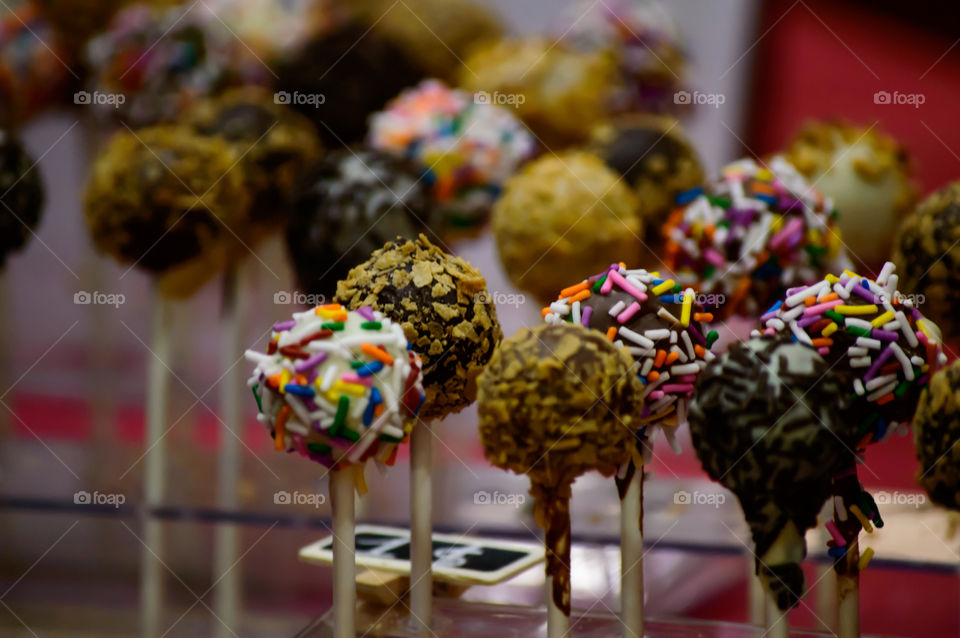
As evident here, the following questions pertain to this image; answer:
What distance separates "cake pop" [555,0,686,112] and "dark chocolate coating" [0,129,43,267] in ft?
3.96

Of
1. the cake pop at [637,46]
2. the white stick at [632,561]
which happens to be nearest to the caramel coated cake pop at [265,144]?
the cake pop at [637,46]

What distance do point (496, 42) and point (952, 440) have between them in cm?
176

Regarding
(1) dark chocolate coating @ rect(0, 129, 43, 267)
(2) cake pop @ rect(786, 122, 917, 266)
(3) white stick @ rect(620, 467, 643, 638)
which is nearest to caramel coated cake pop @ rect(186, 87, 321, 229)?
(1) dark chocolate coating @ rect(0, 129, 43, 267)

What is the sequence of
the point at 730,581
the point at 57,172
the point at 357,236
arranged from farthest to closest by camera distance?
the point at 57,172 < the point at 730,581 < the point at 357,236

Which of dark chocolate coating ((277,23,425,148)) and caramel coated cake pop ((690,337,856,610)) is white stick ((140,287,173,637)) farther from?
caramel coated cake pop ((690,337,856,610))

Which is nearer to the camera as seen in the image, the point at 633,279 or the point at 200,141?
the point at 633,279

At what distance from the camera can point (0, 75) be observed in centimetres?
265

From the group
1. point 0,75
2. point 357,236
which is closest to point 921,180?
point 357,236

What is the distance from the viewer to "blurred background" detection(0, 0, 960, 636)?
1.93 m

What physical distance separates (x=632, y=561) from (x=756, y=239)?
1.80 ft

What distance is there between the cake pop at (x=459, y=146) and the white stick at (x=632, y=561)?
0.91m

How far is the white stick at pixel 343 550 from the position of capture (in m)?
1.26

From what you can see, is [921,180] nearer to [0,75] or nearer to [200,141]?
[200,141]

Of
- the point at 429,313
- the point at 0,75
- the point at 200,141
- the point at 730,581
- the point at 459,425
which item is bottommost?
Result: the point at 730,581
